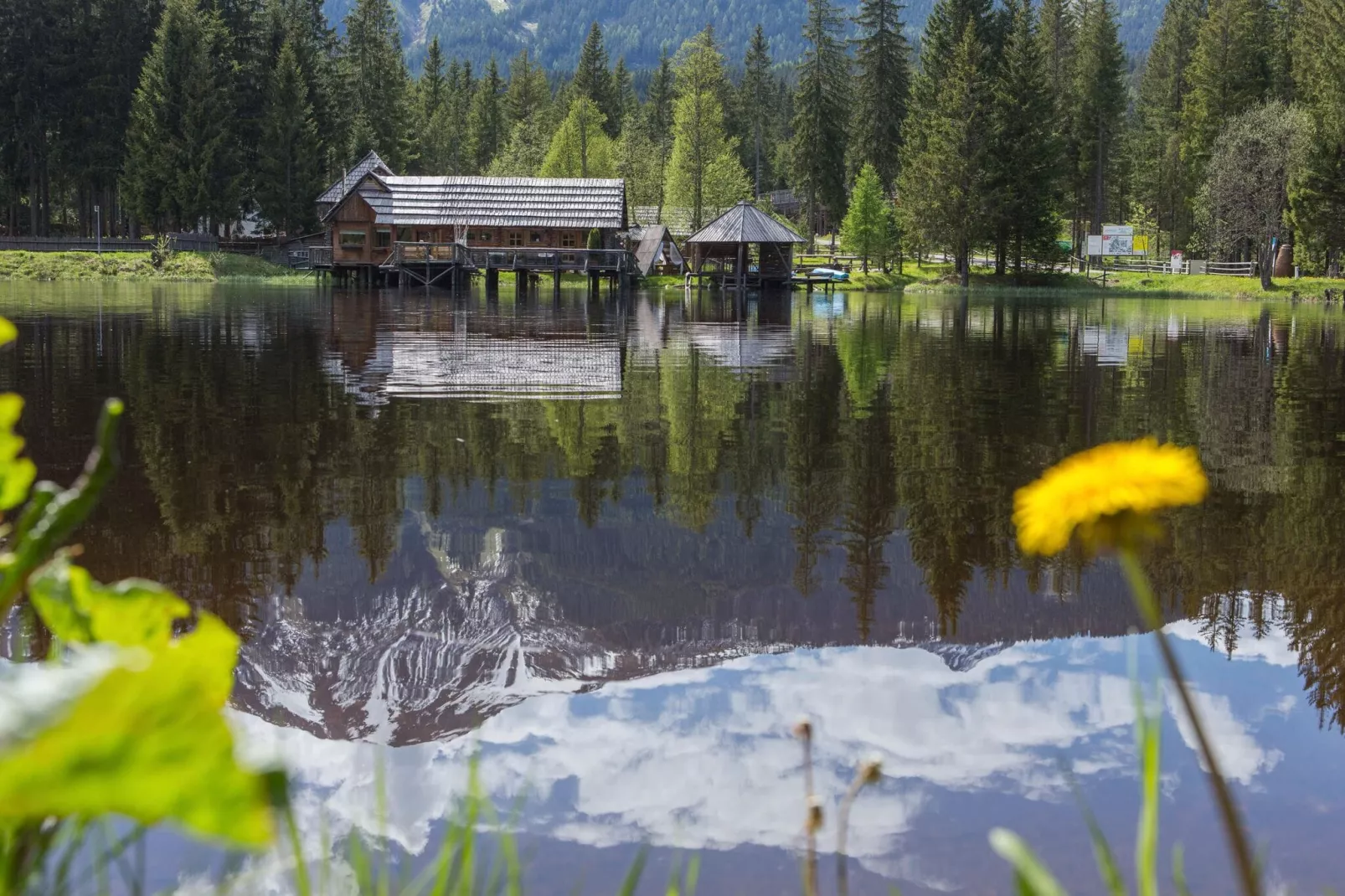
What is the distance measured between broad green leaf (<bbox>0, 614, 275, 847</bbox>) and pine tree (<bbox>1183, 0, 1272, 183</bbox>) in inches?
2939

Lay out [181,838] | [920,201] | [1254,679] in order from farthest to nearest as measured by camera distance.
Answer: [920,201], [1254,679], [181,838]

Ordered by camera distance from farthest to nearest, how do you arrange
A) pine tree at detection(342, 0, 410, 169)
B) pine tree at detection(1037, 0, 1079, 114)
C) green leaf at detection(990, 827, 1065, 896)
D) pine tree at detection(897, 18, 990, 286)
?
pine tree at detection(1037, 0, 1079, 114) < pine tree at detection(342, 0, 410, 169) < pine tree at detection(897, 18, 990, 286) < green leaf at detection(990, 827, 1065, 896)

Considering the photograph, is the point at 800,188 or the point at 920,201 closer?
the point at 920,201

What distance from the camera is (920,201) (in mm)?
64688

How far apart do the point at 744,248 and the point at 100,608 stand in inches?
2458

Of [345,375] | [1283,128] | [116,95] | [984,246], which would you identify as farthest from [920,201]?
[345,375]

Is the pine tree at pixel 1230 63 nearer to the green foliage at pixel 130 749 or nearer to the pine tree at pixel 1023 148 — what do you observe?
the pine tree at pixel 1023 148

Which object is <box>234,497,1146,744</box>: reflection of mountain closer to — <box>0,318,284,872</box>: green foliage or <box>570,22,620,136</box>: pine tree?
<box>0,318,284,872</box>: green foliage

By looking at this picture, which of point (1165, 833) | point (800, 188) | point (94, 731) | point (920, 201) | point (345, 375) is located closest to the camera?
point (94, 731)

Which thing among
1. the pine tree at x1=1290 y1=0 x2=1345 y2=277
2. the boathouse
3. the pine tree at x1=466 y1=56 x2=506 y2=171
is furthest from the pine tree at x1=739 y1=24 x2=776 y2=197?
the pine tree at x1=1290 y1=0 x2=1345 y2=277

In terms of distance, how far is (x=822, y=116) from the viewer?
82812mm

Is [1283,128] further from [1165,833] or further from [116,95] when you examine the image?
[1165,833]

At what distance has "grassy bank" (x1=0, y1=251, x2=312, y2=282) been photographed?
57.2 m

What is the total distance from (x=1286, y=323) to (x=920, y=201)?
30541 millimetres
